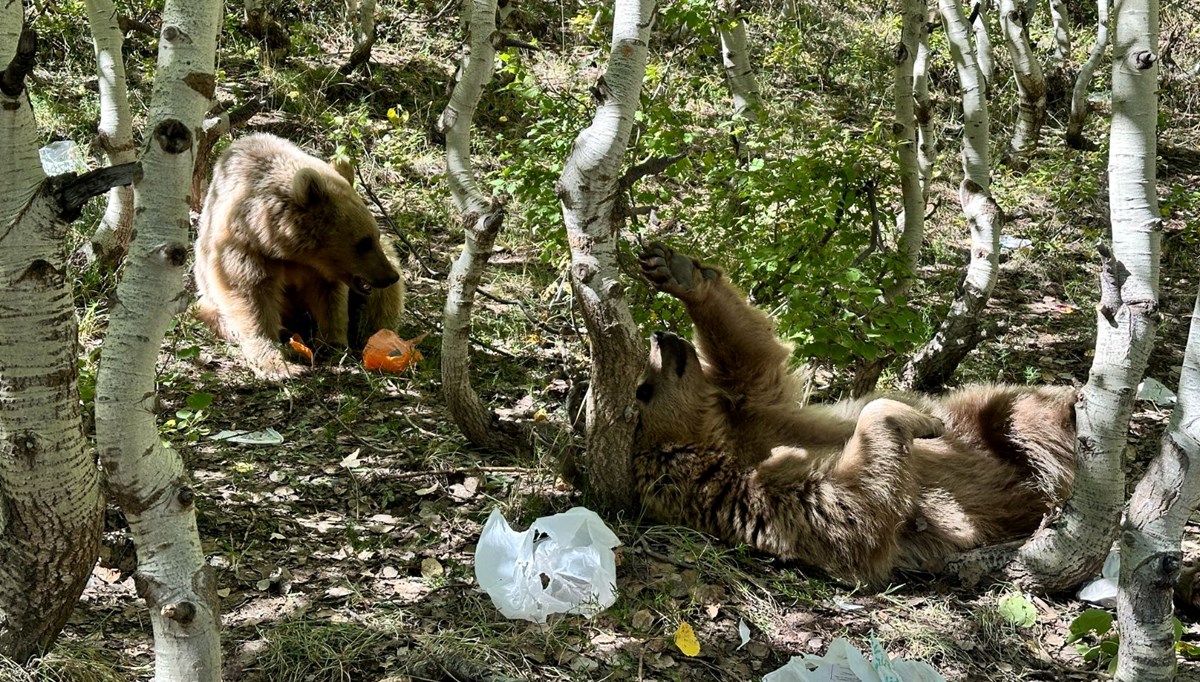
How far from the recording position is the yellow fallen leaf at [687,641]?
163 inches

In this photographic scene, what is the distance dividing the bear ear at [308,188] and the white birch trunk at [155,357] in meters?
3.82

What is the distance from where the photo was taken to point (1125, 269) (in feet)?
12.5

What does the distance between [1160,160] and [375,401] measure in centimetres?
971

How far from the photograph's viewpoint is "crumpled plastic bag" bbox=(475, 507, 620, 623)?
4.22m

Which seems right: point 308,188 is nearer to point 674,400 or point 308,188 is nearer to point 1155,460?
point 674,400

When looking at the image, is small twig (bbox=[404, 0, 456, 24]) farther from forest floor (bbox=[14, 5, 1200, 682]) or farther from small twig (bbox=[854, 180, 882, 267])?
small twig (bbox=[854, 180, 882, 267])

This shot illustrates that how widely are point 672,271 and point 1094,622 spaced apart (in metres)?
2.28

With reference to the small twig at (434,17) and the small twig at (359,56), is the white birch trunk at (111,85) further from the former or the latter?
the small twig at (434,17)

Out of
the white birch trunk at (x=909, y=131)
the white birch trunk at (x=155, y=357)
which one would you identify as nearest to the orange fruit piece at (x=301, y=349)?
the white birch trunk at (x=155, y=357)

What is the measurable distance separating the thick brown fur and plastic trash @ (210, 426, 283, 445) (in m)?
2.04

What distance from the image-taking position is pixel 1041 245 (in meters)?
9.59

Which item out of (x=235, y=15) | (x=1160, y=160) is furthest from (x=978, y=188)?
(x=235, y=15)

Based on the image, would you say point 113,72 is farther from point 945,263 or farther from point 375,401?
point 945,263

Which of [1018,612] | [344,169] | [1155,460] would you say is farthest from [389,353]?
[1155,460]
